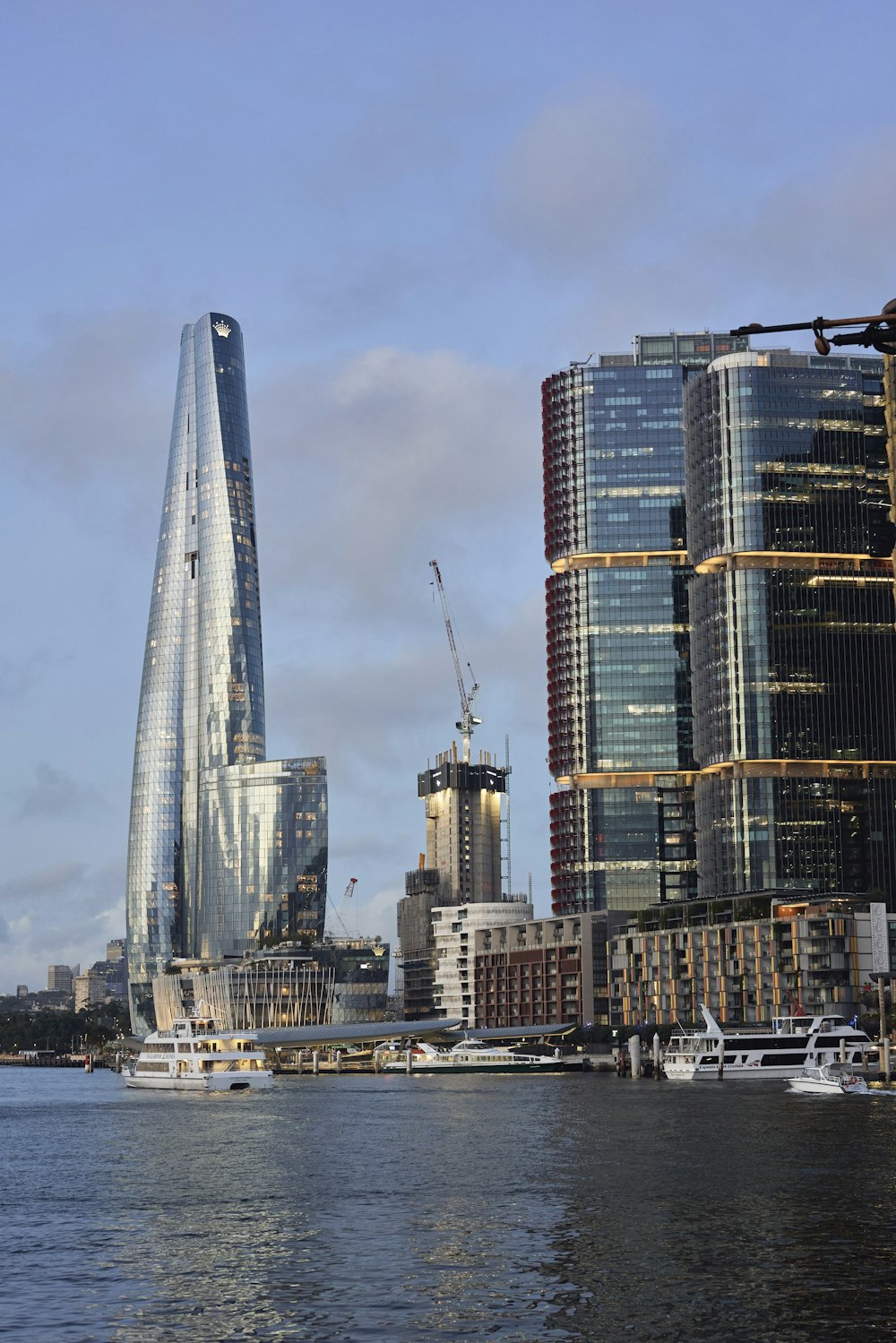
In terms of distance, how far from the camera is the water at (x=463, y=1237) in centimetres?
6150

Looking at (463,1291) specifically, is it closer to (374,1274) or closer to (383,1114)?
(374,1274)

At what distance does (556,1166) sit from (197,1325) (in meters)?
55.9

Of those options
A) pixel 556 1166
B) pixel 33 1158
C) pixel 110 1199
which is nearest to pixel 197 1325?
pixel 110 1199

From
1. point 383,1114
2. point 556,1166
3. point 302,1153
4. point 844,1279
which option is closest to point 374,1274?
point 844,1279

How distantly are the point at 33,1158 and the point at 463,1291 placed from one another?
83561 mm

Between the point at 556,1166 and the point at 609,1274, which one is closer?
the point at 609,1274

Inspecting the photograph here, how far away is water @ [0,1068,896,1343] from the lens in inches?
2421

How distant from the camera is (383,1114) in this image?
186750mm

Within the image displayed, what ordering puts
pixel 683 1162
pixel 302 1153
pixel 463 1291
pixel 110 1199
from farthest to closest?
pixel 302 1153
pixel 683 1162
pixel 110 1199
pixel 463 1291

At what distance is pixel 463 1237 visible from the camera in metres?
81.1

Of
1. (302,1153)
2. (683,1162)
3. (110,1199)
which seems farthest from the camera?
(302,1153)

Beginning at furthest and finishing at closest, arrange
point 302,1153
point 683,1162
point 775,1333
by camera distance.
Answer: point 302,1153 → point 683,1162 → point 775,1333

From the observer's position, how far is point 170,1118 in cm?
18900

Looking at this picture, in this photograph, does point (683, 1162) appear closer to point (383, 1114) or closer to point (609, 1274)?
point (609, 1274)
